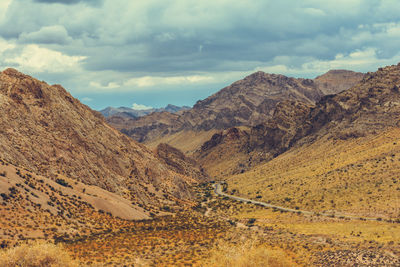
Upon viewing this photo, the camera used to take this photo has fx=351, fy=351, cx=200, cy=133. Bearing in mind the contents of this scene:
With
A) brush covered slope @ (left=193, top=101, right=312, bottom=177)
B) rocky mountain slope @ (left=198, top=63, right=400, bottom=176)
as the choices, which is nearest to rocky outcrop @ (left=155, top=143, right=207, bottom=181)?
brush covered slope @ (left=193, top=101, right=312, bottom=177)

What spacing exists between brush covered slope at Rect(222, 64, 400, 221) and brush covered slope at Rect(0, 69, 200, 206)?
32.1m

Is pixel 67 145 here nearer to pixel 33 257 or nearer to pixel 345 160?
pixel 33 257

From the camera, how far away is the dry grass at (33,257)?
93.9 ft

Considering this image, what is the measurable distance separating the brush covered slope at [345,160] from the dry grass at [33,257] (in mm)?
54318

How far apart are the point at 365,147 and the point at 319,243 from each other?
2695 inches

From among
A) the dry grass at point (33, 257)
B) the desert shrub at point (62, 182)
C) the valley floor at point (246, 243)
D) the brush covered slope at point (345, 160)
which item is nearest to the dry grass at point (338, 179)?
the brush covered slope at point (345, 160)

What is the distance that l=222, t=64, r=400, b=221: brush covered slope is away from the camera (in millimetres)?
75000

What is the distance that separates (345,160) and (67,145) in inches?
2982

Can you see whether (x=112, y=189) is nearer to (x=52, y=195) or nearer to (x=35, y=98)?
(x=52, y=195)

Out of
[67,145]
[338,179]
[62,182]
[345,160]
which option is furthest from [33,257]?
[345,160]

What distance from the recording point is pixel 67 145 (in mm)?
76125

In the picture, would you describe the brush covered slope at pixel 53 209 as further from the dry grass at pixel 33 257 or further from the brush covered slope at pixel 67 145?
the dry grass at pixel 33 257

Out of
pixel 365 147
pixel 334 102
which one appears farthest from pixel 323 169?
pixel 334 102

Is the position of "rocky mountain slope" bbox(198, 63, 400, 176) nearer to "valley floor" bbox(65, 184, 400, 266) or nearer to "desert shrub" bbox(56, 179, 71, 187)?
"valley floor" bbox(65, 184, 400, 266)
